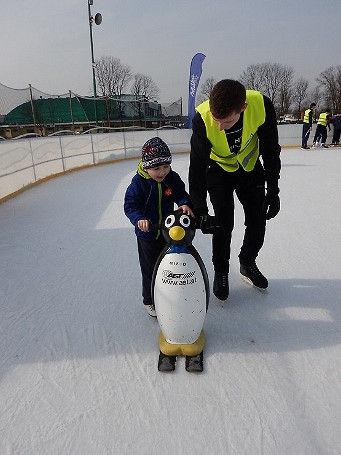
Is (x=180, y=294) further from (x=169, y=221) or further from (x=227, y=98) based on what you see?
(x=227, y=98)

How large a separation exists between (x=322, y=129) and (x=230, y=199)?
10348 millimetres

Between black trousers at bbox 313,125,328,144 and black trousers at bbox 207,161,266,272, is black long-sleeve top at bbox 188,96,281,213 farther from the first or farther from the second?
black trousers at bbox 313,125,328,144

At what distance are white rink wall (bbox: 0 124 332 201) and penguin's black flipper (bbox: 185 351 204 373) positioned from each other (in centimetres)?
415

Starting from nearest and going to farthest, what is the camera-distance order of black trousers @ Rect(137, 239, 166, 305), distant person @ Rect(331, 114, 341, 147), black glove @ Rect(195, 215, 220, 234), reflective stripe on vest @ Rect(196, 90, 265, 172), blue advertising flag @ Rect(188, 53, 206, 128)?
black glove @ Rect(195, 215, 220, 234) < reflective stripe on vest @ Rect(196, 90, 265, 172) < black trousers @ Rect(137, 239, 166, 305) < blue advertising flag @ Rect(188, 53, 206, 128) < distant person @ Rect(331, 114, 341, 147)

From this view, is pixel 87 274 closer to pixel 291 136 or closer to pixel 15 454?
pixel 15 454

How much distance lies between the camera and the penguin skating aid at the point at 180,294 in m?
1.33

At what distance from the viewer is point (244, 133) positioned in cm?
153

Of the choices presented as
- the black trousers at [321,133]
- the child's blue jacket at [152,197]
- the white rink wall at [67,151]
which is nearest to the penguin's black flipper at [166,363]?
the child's blue jacket at [152,197]

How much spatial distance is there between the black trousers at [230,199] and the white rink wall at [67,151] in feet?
12.7

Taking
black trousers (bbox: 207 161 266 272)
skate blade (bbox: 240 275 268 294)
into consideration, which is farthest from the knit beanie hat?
skate blade (bbox: 240 275 268 294)

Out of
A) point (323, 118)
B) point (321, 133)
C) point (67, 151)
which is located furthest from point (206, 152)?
point (321, 133)

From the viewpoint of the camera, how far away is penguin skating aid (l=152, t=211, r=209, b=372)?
1.33 m

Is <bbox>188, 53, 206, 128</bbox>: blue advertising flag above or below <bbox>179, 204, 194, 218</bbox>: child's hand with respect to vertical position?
above

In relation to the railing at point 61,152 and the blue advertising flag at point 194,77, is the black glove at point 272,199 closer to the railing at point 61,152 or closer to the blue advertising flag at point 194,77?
the railing at point 61,152
